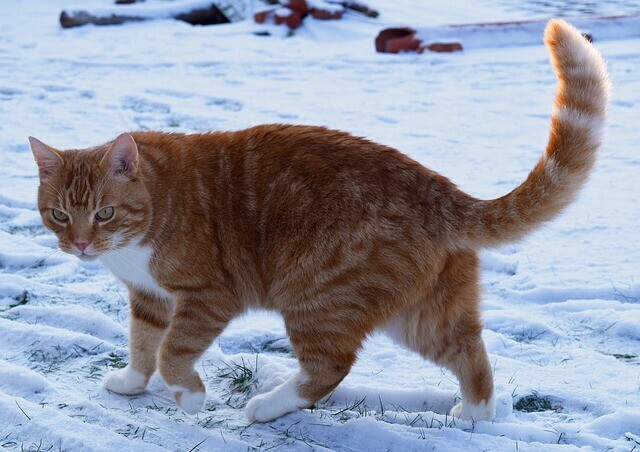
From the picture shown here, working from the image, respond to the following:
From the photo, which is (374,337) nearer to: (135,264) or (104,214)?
(135,264)

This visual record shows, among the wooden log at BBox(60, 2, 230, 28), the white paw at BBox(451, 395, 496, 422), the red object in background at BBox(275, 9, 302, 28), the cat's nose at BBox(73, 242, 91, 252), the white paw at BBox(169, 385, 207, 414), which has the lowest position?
the wooden log at BBox(60, 2, 230, 28)

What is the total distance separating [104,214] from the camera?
133 inches

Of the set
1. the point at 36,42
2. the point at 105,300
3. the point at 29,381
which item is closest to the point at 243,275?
the point at 29,381

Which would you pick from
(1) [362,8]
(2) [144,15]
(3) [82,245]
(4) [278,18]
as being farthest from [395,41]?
(3) [82,245]

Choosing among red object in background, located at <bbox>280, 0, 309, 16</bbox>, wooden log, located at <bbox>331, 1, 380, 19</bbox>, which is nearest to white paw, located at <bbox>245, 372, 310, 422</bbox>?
red object in background, located at <bbox>280, 0, 309, 16</bbox>

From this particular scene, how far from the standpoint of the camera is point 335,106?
27.1 feet

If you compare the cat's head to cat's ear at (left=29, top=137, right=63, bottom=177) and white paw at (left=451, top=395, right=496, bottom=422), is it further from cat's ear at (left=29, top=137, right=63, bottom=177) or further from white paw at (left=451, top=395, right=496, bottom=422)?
white paw at (left=451, top=395, right=496, bottom=422)

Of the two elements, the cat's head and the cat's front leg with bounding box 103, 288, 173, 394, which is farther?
the cat's front leg with bounding box 103, 288, 173, 394

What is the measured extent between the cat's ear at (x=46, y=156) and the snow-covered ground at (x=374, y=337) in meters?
0.84

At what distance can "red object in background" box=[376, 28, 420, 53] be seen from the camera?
1062 centimetres

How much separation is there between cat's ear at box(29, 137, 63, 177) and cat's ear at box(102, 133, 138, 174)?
23cm

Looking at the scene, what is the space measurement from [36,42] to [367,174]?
9.35 m

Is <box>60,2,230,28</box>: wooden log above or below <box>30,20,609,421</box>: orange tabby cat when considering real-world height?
below

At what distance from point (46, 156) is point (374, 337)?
5.22ft
